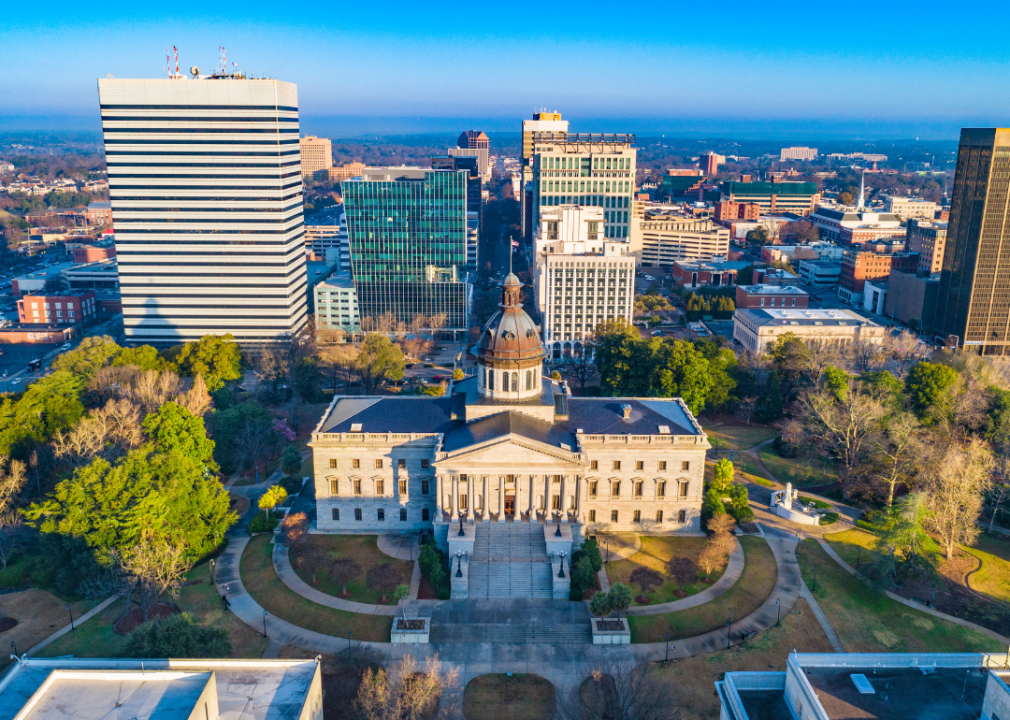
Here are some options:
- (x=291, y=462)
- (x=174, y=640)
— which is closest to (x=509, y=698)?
(x=174, y=640)

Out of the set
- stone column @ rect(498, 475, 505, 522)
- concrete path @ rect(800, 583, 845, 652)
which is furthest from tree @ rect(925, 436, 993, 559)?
stone column @ rect(498, 475, 505, 522)

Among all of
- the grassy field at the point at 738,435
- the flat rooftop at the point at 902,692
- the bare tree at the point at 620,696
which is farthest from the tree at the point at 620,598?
the grassy field at the point at 738,435

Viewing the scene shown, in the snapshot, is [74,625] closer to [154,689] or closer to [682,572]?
[154,689]

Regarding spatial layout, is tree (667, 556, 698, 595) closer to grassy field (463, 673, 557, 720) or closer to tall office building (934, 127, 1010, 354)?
grassy field (463, 673, 557, 720)

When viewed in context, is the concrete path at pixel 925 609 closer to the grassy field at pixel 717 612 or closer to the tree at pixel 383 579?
the grassy field at pixel 717 612

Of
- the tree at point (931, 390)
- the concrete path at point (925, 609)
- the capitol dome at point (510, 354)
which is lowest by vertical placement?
the concrete path at point (925, 609)

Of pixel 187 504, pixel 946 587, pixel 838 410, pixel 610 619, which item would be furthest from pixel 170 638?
pixel 838 410

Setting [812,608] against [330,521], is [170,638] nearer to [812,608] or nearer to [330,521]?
[330,521]
